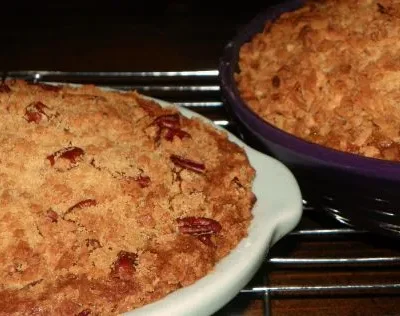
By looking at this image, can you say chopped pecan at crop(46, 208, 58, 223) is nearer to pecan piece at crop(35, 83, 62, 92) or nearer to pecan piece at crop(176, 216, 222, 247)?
pecan piece at crop(176, 216, 222, 247)

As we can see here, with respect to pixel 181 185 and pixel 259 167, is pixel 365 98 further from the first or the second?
pixel 181 185

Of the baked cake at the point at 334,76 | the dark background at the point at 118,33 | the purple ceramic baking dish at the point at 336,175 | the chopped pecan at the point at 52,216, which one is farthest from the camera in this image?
the dark background at the point at 118,33

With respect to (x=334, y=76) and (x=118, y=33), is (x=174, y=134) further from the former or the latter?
(x=118, y=33)

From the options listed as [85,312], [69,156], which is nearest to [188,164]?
[69,156]

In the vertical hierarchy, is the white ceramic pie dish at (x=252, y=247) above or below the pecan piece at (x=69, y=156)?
below

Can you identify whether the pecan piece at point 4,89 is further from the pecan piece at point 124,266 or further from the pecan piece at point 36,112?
the pecan piece at point 124,266

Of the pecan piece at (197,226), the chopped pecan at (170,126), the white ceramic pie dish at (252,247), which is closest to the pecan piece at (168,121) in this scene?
the chopped pecan at (170,126)
